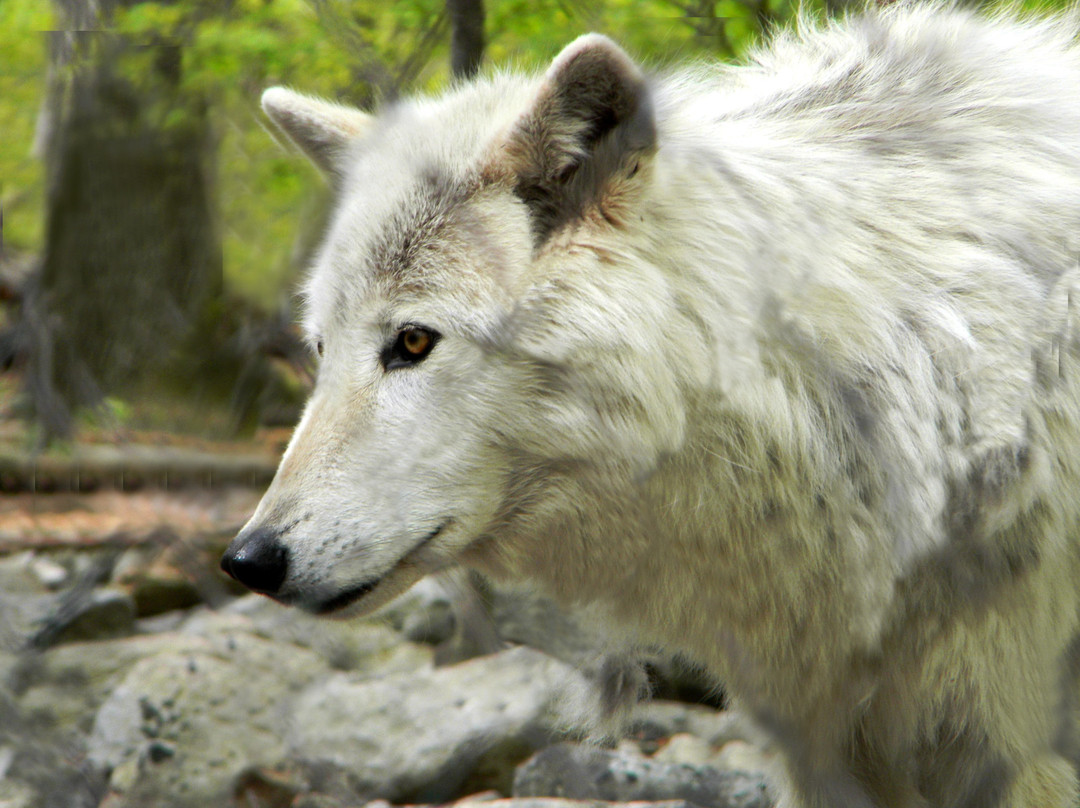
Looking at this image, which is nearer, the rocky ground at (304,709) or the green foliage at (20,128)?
the rocky ground at (304,709)

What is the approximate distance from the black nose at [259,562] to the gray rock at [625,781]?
48.7 inches

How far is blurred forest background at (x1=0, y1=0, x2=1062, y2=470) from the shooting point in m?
3.81

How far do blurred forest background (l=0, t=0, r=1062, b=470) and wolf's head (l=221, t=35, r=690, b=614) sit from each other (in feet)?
4.47

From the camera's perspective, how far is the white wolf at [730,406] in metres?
1.98

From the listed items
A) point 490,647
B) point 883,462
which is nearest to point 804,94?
point 883,462

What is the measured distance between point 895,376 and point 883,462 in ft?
0.60

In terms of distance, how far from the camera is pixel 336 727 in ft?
10.5

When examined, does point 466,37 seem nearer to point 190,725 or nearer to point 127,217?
point 190,725

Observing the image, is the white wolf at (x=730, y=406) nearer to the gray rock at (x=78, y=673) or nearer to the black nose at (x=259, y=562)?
the black nose at (x=259, y=562)

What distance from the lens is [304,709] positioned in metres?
3.25

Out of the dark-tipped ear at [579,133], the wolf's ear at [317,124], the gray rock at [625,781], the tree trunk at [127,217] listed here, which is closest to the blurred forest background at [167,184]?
the tree trunk at [127,217]

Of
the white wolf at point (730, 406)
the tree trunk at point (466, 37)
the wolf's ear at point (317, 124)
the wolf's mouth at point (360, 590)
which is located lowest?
the wolf's mouth at point (360, 590)

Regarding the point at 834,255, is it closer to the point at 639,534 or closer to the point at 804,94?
the point at 804,94

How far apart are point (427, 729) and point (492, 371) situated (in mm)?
1647
